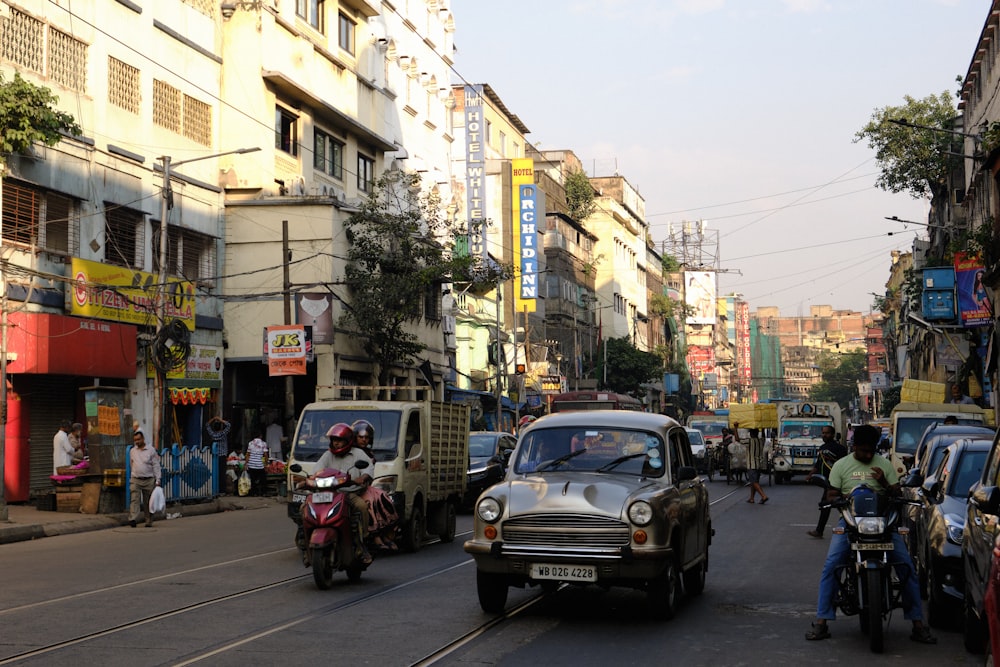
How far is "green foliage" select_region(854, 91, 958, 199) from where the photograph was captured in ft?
189

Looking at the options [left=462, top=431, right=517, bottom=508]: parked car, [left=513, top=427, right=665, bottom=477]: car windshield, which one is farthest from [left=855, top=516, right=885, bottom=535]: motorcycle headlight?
[left=462, top=431, right=517, bottom=508]: parked car

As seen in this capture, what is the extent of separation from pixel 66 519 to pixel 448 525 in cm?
850

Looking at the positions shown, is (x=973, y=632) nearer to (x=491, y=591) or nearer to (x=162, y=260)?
(x=491, y=591)

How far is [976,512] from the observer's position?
845 cm

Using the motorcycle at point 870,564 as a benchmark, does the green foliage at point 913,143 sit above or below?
above

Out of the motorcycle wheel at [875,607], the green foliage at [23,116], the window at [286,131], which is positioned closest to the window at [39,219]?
the green foliage at [23,116]

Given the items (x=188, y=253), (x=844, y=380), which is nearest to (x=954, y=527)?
(x=188, y=253)

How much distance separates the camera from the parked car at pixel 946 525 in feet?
33.2

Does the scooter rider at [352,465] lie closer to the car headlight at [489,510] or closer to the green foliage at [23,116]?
the car headlight at [489,510]

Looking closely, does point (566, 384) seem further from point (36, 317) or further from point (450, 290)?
point (36, 317)

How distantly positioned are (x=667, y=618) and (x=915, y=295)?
47.9 meters

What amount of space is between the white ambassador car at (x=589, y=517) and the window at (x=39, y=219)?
1787 centimetres

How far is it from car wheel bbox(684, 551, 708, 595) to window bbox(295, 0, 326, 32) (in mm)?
32209

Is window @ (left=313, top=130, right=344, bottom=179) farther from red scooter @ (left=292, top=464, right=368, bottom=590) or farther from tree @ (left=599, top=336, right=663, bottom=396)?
tree @ (left=599, top=336, right=663, bottom=396)
